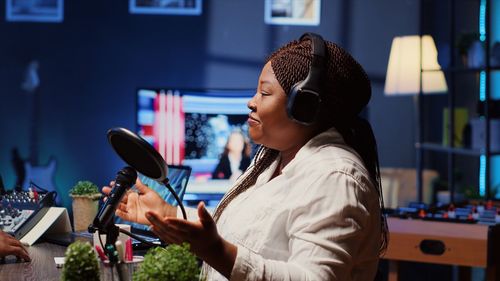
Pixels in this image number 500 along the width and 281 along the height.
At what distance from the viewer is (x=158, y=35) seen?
6.46m

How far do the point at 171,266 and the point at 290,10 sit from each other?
547cm

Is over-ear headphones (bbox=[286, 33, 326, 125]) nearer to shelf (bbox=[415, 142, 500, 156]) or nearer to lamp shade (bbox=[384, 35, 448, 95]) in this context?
shelf (bbox=[415, 142, 500, 156])

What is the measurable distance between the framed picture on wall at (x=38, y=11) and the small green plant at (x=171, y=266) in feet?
17.9

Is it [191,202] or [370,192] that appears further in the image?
[191,202]

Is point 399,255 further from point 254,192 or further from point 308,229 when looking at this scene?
point 308,229

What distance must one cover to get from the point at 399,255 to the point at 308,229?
2146mm

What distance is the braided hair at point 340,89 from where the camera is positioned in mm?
1707

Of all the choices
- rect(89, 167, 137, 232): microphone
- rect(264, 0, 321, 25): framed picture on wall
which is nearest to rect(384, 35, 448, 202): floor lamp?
rect(264, 0, 321, 25): framed picture on wall

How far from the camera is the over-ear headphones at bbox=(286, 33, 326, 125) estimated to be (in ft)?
5.34

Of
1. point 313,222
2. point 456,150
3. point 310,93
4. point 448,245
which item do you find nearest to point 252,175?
point 310,93

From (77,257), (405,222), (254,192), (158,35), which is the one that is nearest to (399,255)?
(405,222)

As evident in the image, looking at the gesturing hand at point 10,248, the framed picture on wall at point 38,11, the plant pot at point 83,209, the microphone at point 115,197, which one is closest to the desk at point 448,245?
the plant pot at point 83,209

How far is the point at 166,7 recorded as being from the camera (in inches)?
255

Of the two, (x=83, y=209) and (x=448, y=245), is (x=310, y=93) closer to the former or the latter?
(x=83, y=209)
